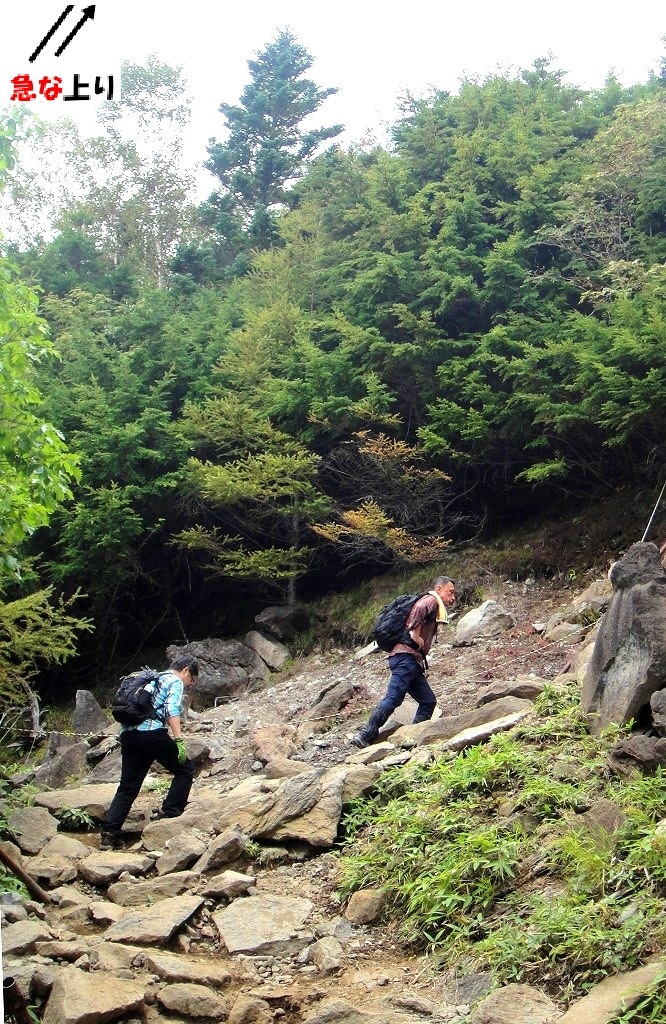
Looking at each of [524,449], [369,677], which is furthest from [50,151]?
[369,677]

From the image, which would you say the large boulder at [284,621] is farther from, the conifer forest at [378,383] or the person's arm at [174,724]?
the person's arm at [174,724]

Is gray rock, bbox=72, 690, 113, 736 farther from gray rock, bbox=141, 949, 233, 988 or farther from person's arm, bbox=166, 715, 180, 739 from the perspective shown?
gray rock, bbox=141, 949, 233, 988

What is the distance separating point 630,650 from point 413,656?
2267mm

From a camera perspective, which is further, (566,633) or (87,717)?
(87,717)

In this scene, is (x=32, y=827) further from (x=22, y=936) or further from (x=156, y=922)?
(x=22, y=936)

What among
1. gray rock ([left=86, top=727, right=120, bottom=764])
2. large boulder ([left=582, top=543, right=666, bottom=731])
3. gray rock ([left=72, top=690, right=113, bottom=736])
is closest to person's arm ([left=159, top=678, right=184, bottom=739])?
large boulder ([left=582, top=543, right=666, bottom=731])

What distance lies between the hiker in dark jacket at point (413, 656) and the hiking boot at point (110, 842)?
227cm

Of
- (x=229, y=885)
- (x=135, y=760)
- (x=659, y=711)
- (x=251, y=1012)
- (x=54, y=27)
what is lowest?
(x=229, y=885)

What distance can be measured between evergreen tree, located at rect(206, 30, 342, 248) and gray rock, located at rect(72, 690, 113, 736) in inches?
703

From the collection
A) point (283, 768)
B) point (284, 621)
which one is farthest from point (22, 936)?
point (284, 621)

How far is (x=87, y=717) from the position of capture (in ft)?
42.8

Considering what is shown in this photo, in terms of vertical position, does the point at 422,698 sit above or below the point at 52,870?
above

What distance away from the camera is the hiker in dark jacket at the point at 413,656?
7828 mm

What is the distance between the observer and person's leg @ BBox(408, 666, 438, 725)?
315 inches
